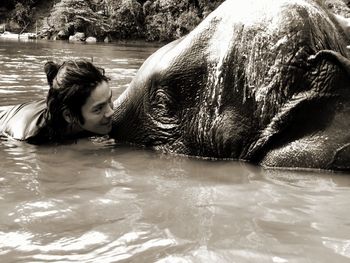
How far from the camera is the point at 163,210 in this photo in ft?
6.81

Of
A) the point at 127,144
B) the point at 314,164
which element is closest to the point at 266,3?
the point at 314,164

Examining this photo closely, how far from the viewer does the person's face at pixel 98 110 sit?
3256 millimetres

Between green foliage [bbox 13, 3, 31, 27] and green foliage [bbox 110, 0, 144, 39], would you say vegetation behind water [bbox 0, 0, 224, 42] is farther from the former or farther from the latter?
green foliage [bbox 13, 3, 31, 27]

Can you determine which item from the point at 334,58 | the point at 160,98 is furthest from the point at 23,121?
the point at 334,58

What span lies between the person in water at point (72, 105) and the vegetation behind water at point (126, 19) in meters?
17.4

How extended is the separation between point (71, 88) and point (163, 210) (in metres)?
1.39

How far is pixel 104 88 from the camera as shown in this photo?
129 inches

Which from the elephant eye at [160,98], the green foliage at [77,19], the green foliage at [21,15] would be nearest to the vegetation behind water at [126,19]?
the green foliage at [77,19]

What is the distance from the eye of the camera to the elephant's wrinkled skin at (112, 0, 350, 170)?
2.70 meters

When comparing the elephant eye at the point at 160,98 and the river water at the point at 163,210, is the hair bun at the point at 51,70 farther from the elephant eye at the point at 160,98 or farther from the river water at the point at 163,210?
the elephant eye at the point at 160,98

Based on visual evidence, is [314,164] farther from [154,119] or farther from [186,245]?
[186,245]

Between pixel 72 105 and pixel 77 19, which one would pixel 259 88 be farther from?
pixel 77 19

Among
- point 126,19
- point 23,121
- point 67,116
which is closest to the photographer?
point 67,116

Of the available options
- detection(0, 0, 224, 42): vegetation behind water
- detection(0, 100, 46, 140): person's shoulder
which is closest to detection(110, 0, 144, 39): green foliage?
detection(0, 0, 224, 42): vegetation behind water
